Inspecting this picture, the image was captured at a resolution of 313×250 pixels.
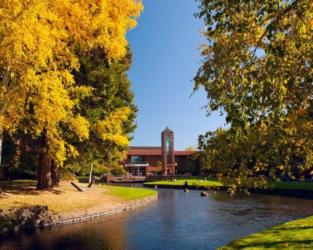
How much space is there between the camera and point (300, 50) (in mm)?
Result: 10203

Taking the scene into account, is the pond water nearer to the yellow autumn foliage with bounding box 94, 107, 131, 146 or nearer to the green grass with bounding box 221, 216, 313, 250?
the green grass with bounding box 221, 216, 313, 250

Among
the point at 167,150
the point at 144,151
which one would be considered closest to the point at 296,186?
the point at 167,150

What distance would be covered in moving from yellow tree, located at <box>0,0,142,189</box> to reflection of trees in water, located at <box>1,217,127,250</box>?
12.2 feet

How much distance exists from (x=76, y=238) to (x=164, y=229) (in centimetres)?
484

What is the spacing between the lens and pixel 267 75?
854 cm

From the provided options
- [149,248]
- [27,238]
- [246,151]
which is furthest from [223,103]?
[27,238]

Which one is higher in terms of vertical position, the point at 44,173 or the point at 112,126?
the point at 112,126

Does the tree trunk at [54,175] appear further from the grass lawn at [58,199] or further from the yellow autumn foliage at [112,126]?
the yellow autumn foliage at [112,126]

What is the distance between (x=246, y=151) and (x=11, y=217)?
14644 millimetres

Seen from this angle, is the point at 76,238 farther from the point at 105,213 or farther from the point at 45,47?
the point at 45,47

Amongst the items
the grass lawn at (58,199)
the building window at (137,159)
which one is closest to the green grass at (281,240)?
the grass lawn at (58,199)

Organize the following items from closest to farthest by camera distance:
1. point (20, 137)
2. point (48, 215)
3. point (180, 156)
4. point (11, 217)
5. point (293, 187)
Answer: point (11, 217), point (48, 215), point (20, 137), point (293, 187), point (180, 156)

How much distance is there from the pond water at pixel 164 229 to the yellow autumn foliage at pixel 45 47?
13.8ft

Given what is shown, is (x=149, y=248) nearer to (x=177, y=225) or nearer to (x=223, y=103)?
(x=177, y=225)
